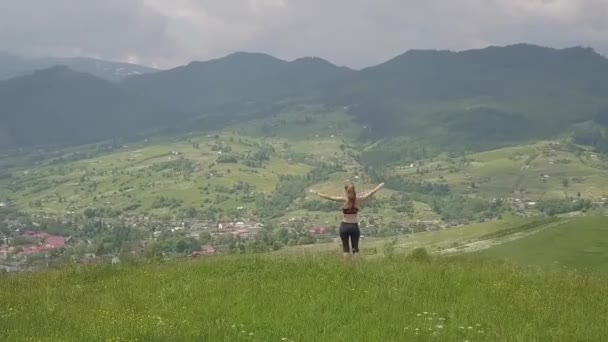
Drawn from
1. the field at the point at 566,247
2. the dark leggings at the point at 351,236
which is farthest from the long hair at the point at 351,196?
the field at the point at 566,247

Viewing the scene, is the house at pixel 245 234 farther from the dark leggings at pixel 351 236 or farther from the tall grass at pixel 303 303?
the tall grass at pixel 303 303

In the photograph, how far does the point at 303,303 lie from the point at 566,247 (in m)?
29.8

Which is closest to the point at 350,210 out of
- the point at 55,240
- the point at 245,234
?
the point at 245,234

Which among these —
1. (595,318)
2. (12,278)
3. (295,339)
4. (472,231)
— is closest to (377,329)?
(295,339)

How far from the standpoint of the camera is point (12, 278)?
1862 centimetres

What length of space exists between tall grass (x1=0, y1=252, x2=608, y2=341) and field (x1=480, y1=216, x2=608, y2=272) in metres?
17.0

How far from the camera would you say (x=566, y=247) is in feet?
126

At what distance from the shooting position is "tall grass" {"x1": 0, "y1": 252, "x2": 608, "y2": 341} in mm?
11273

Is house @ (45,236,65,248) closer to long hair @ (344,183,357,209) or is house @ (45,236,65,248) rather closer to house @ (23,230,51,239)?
house @ (23,230,51,239)

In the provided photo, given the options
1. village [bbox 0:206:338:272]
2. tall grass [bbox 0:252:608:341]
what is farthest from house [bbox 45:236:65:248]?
tall grass [bbox 0:252:608:341]

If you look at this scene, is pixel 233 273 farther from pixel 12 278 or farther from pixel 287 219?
pixel 287 219

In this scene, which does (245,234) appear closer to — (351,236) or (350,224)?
(350,224)

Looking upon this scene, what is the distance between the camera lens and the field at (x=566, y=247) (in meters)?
34.1

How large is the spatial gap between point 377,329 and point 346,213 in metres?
8.63
